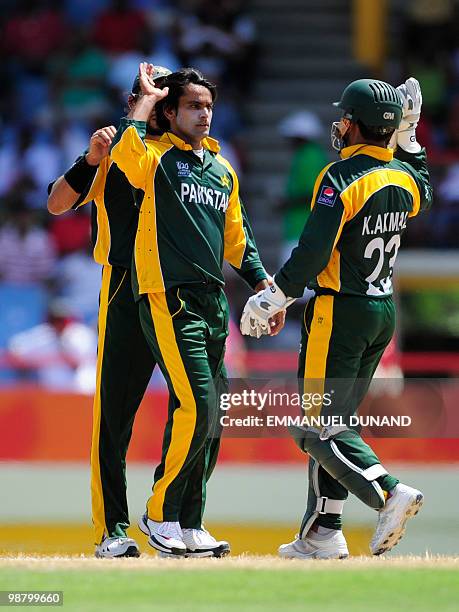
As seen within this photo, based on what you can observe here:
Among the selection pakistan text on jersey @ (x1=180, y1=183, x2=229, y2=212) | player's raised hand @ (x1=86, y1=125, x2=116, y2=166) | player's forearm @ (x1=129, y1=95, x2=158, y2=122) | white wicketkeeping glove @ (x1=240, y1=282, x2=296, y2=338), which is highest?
player's forearm @ (x1=129, y1=95, x2=158, y2=122)

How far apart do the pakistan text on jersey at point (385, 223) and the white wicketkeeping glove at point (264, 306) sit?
1.52 feet

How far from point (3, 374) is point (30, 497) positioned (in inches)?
135

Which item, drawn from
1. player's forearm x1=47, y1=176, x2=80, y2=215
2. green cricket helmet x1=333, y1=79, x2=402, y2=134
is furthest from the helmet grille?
player's forearm x1=47, y1=176, x2=80, y2=215

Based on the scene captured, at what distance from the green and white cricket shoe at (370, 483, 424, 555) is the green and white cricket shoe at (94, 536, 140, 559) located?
1.12 m

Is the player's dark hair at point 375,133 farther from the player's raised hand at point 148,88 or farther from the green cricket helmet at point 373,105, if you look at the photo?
the player's raised hand at point 148,88

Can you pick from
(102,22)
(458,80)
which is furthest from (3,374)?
(458,80)

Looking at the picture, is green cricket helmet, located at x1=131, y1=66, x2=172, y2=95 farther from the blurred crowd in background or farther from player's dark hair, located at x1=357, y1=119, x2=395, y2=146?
the blurred crowd in background

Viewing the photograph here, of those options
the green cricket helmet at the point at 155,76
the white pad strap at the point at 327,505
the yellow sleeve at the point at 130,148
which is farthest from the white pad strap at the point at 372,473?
the green cricket helmet at the point at 155,76

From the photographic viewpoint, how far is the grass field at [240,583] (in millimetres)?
5582

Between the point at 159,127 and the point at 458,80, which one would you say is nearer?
the point at 159,127

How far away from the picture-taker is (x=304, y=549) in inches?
281

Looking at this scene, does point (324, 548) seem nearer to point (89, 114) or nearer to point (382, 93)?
point (382, 93)

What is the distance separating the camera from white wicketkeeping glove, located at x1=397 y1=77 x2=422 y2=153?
7246mm

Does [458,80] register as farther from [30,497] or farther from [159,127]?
[159,127]
